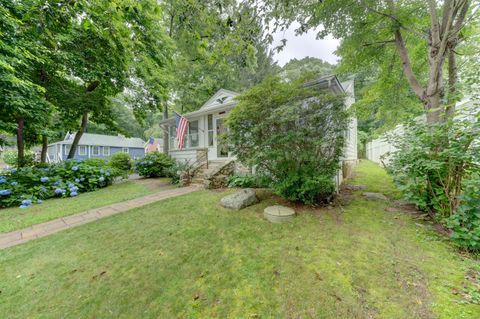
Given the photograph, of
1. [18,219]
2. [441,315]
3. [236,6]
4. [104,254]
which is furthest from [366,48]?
[18,219]

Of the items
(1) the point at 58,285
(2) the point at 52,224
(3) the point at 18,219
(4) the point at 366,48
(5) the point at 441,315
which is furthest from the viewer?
(4) the point at 366,48

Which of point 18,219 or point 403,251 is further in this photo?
point 18,219

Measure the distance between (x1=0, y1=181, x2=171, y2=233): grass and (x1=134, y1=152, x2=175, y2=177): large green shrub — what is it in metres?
2.80

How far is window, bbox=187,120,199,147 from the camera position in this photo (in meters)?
11.0

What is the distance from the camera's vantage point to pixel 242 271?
2.41 metres

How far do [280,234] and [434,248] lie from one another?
2161mm

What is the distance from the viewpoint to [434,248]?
2.69 meters

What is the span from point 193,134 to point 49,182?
21.1 feet

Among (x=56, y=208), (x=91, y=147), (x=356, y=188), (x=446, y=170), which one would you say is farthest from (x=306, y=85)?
(x=91, y=147)

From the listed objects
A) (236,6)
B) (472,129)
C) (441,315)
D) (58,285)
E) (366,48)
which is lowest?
(58,285)

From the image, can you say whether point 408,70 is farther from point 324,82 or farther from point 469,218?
point 469,218

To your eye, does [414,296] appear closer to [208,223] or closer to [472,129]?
[472,129]

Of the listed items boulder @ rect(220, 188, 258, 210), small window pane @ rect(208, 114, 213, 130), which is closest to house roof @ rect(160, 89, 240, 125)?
small window pane @ rect(208, 114, 213, 130)

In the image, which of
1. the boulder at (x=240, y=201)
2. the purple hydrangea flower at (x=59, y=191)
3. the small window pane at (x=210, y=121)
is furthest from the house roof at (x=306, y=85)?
the purple hydrangea flower at (x=59, y=191)
